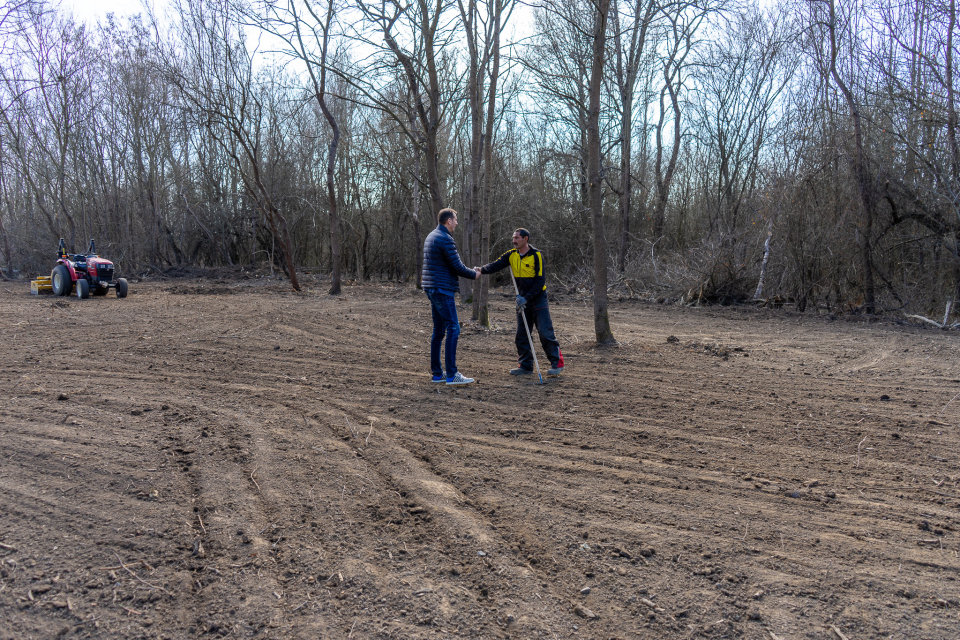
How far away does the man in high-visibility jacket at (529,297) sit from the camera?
754 centimetres

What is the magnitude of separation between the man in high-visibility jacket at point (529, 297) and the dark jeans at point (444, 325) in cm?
99

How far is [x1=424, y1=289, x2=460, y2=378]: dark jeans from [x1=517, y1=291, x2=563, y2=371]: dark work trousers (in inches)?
43.5

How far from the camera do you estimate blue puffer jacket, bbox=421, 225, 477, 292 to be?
22.5 ft

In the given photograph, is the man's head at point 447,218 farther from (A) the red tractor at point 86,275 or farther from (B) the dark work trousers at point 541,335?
(A) the red tractor at point 86,275

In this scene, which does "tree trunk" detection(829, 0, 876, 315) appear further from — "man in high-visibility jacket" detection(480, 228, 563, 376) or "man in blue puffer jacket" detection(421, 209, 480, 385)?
"man in blue puffer jacket" detection(421, 209, 480, 385)

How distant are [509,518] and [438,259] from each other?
152 inches

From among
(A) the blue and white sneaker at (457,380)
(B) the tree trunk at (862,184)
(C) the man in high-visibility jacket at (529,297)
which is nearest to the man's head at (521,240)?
(C) the man in high-visibility jacket at (529,297)

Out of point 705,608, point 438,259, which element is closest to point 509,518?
point 705,608

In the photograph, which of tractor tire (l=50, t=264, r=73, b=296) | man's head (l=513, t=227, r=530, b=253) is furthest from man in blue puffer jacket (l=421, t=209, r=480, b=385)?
tractor tire (l=50, t=264, r=73, b=296)

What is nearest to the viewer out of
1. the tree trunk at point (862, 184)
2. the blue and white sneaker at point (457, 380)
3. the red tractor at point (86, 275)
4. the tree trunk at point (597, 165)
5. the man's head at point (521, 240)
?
the blue and white sneaker at point (457, 380)

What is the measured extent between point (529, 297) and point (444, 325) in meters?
1.31

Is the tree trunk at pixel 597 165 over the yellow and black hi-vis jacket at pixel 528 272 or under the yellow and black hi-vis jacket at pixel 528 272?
over

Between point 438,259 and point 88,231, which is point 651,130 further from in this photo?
point 88,231

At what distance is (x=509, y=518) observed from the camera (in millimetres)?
3715
